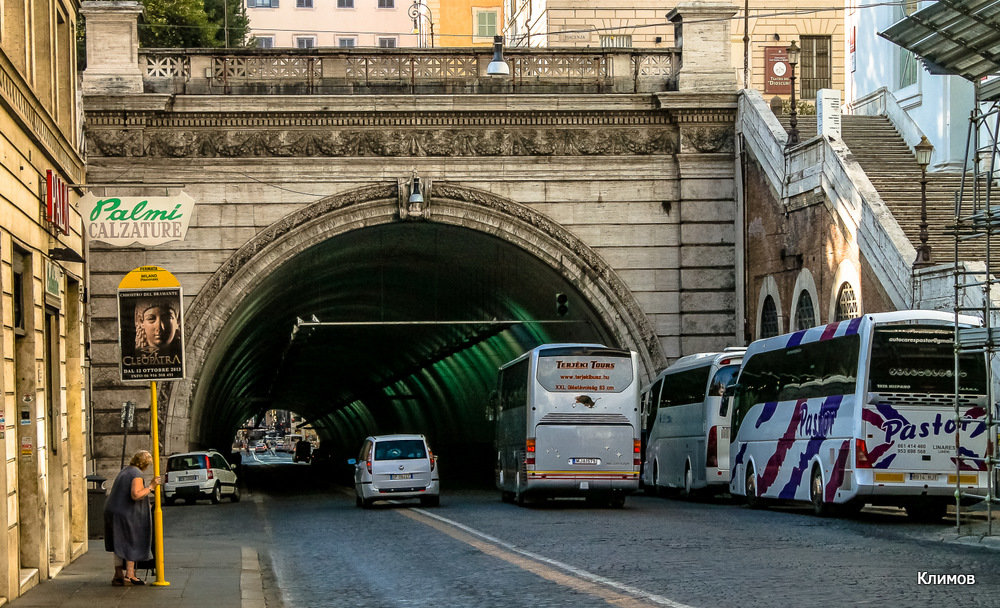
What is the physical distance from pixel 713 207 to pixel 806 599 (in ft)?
82.3

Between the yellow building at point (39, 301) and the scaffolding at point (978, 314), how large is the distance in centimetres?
1093

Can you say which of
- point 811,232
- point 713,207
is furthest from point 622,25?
point 811,232

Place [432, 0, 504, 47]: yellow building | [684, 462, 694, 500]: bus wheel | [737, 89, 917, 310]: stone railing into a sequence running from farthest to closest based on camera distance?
1. [432, 0, 504, 47]: yellow building
2. [684, 462, 694, 500]: bus wheel
3. [737, 89, 917, 310]: stone railing

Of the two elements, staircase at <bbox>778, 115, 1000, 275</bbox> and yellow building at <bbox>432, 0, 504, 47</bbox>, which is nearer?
staircase at <bbox>778, 115, 1000, 275</bbox>

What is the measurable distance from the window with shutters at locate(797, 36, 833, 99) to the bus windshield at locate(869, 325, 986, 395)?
33.9 m

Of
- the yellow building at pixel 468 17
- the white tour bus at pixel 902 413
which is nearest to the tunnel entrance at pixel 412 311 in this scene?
the white tour bus at pixel 902 413

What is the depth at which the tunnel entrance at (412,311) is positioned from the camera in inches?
1436

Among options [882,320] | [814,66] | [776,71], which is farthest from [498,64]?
[814,66]

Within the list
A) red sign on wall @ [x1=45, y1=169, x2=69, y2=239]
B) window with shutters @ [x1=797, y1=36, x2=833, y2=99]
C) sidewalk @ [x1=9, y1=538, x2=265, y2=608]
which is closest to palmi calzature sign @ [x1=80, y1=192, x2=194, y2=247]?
red sign on wall @ [x1=45, y1=169, x2=69, y2=239]

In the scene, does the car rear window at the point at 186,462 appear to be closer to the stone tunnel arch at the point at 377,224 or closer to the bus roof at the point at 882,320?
the stone tunnel arch at the point at 377,224

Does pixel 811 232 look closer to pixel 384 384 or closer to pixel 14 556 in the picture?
pixel 14 556

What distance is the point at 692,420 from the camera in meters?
34.9

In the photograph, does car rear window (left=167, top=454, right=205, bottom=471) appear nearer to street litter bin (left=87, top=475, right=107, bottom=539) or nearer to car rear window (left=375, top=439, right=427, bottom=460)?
car rear window (left=375, top=439, right=427, bottom=460)

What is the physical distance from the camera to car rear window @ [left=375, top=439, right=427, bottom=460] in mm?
32906
